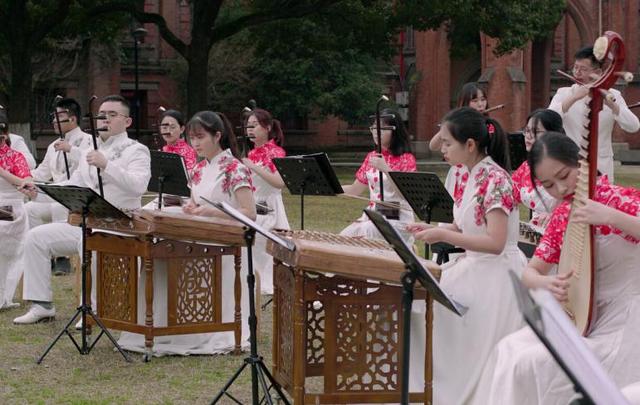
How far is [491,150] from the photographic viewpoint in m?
5.97

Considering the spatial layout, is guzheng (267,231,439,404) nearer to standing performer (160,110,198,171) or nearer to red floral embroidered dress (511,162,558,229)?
red floral embroidered dress (511,162,558,229)

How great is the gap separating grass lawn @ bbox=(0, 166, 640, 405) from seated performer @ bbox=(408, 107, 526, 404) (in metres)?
1.55

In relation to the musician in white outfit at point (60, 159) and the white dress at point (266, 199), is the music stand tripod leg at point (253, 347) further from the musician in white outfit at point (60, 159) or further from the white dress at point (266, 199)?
the white dress at point (266, 199)

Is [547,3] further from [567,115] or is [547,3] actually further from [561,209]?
[561,209]

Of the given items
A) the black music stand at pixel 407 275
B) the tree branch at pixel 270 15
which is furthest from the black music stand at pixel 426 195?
the tree branch at pixel 270 15

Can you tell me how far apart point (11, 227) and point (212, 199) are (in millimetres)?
3316

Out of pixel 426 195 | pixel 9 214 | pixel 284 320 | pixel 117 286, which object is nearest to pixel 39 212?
pixel 9 214

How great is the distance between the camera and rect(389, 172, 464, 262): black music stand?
7.55 metres

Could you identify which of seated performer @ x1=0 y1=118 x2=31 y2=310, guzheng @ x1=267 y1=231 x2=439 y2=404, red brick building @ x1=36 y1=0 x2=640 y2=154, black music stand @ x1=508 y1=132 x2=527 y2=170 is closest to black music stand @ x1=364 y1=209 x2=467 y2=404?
guzheng @ x1=267 y1=231 x2=439 y2=404

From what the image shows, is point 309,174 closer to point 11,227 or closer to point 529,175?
point 529,175

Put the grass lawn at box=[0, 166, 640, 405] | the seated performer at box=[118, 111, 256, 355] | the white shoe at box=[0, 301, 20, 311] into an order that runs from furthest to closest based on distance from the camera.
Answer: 1. the white shoe at box=[0, 301, 20, 311]
2. the seated performer at box=[118, 111, 256, 355]
3. the grass lawn at box=[0, 166, 640, 405]

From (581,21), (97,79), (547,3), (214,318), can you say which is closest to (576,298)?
(214,318)

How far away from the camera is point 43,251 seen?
9320 mm

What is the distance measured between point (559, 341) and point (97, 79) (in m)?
38.6
